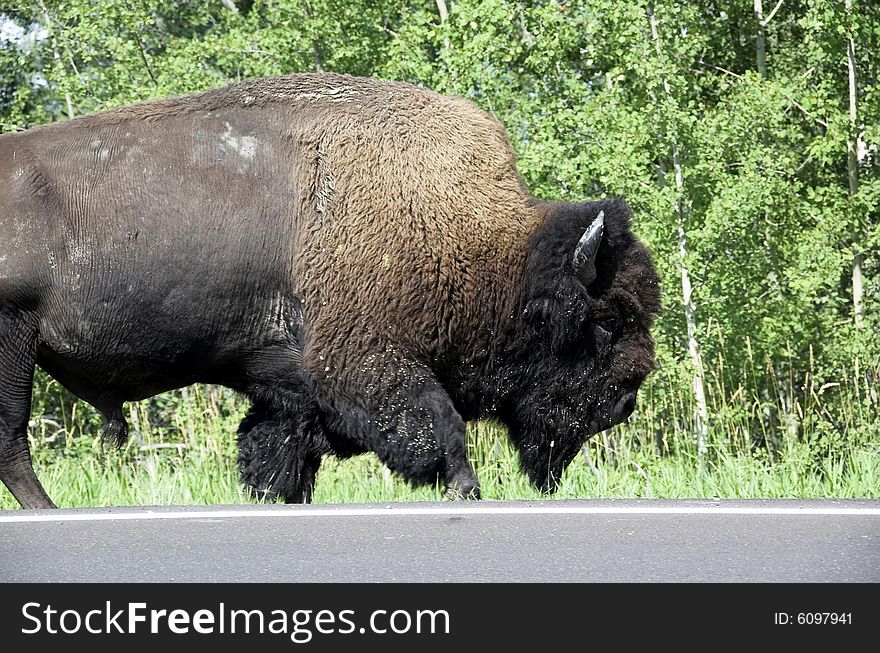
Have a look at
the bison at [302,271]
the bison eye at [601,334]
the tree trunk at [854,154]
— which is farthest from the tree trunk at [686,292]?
the bison at [302,271]

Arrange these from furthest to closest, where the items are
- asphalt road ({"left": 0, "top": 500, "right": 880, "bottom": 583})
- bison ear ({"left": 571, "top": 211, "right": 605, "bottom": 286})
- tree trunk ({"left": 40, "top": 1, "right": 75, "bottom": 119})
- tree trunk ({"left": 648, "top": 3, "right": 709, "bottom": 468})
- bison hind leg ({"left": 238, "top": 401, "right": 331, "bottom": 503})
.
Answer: tree trunk ({"left": 40, "top": 1, "right": 75, "bottom": 119}) < tree trunk ({"left": 648, "top": 3, "right": 709, "bottom": 468}) < bison hind leg ({"left": 238, "top": 401, "right": 331, "bottom": 503}) < bison ear ({"left": 571, "top": 211, "right": 605, "bottom": 286}) < asphalt road ({"left": 0, "top": 500, "right": 880, "bottom": 583})

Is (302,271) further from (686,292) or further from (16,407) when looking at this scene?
(686,292)

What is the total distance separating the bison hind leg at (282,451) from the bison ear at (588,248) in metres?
1.52

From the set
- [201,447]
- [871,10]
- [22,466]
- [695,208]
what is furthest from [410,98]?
[871,10]

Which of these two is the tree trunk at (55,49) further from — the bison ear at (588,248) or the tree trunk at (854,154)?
the tree trunk at (854,154)

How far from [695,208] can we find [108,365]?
6.31 metres

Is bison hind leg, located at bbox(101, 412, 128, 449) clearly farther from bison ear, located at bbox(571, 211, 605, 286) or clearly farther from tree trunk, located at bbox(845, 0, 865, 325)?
tree trunk, located at bbox(845, 0, 865, 325)

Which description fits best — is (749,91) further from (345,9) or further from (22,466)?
(22,466)

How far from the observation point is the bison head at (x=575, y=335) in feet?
20.4

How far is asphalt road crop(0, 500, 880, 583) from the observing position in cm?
389

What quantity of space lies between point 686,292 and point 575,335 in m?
4.61

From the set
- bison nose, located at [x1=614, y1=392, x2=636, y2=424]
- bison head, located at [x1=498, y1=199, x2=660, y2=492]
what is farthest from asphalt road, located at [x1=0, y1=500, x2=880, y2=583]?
bison nose, located at [x1=614, y1=392, x2=636, y2=424]
